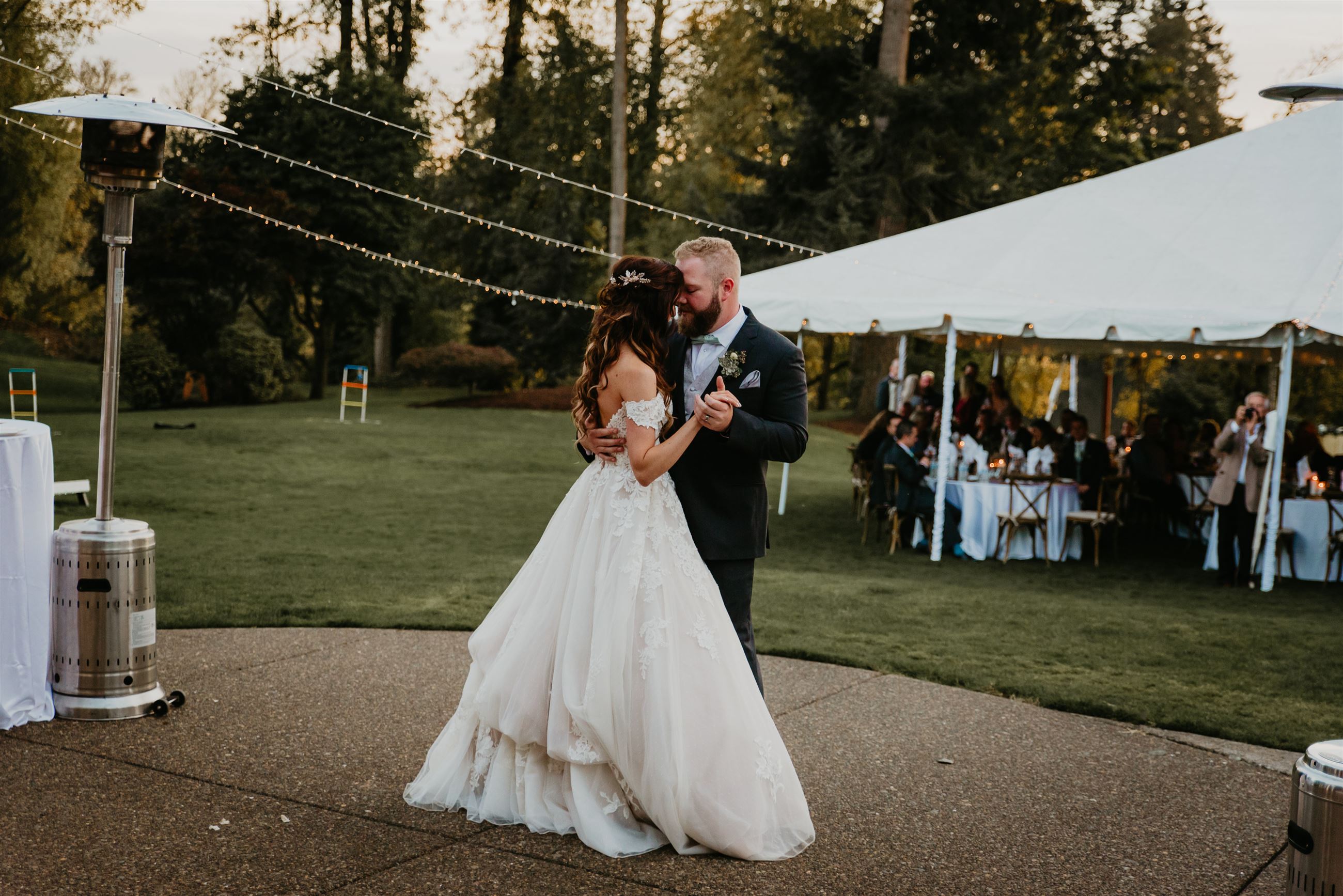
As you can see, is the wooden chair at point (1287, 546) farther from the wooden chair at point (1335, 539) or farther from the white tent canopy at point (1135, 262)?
the white tent canopy at point (1135, 262)

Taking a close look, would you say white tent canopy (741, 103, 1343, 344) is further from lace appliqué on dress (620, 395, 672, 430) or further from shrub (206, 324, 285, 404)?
shrub (206, 324, 285, 404)

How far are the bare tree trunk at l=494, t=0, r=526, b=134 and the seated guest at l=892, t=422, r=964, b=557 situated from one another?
2258cm

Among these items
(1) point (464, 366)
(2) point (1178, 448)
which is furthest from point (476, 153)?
(1) point (464, 366)

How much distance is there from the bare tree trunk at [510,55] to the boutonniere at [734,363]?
29215 mm

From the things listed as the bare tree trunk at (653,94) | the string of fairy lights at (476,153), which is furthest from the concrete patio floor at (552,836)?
the bare tree trunk at (653,94)

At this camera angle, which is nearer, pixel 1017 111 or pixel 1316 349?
pixel 1316 349

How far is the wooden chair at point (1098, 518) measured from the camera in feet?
37.3

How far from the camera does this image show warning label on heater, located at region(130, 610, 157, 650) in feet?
15.9

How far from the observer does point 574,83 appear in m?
31.0

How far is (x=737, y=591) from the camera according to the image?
394cm

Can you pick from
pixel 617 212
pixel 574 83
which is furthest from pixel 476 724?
pixel 574 83

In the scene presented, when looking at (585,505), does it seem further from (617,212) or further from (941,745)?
(617,212)

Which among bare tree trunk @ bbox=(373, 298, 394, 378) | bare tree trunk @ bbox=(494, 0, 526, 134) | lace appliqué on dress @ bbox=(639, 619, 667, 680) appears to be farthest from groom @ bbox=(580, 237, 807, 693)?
bare tree trunk @ bbox=(373, 298, 394, 378)

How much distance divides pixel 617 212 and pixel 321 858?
2274 centimetres
